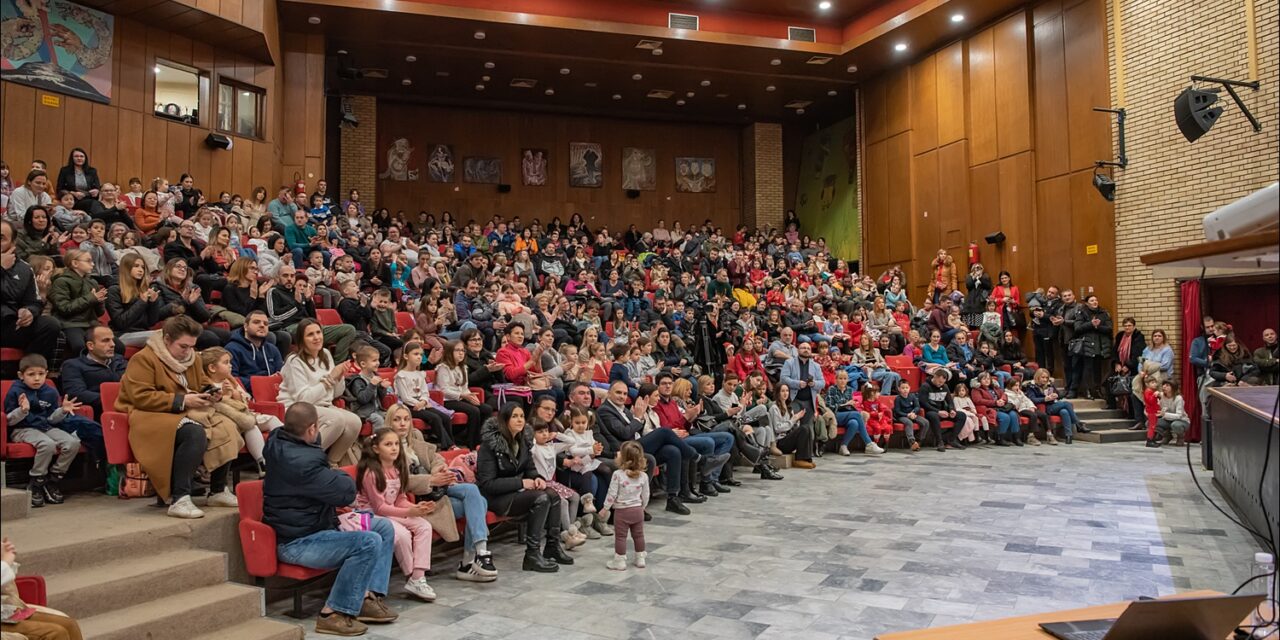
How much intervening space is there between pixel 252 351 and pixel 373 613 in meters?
2.60

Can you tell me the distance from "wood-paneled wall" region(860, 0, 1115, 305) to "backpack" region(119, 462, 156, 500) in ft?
40.5

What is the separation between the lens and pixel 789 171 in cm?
2091

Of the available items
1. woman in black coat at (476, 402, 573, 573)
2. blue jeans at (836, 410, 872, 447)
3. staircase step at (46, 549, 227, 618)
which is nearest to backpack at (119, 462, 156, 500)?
staircase step at (46, 549, 227, 618)

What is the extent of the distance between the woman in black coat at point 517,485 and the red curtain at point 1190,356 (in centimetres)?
911

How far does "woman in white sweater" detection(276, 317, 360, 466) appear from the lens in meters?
4.90

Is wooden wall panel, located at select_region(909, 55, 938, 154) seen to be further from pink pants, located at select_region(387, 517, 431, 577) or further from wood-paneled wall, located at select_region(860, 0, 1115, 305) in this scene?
pink pants, located at select_region(387, 517, 431, 577)

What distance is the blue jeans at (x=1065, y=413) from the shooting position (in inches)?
428

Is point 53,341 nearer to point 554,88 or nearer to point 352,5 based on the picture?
point 352,5

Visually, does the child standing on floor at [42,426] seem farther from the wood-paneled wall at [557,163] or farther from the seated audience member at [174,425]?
the wood-paneled wall at [557,163]

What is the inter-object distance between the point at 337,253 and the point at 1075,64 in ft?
37.1

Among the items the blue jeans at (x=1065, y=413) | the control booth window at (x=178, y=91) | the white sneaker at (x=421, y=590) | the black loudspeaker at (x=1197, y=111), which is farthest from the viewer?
the control booth window at (x=178, y=91)

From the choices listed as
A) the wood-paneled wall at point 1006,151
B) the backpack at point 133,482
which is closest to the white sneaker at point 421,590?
the backpack at point 133,482

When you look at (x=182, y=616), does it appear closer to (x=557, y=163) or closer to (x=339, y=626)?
(x=339, y=626)

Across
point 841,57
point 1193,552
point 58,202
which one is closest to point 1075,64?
point 841,57
